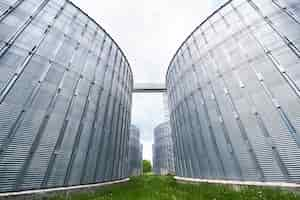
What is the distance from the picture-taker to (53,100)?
10250mm

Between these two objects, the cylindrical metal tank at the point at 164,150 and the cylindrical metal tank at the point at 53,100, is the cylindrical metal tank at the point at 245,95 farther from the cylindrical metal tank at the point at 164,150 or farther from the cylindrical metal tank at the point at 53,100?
the cylindrical metal tank at the point at 164,150

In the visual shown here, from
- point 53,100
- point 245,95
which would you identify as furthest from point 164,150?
point 53,100

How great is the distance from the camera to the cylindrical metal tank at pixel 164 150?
5034 centimetres

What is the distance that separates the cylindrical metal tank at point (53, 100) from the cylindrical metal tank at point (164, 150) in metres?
36.2

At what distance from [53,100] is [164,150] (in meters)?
49.0

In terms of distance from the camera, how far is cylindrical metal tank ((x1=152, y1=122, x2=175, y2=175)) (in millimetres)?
50344

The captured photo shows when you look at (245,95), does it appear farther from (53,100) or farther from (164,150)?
(164,150)

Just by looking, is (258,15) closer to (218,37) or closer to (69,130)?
(218,37)

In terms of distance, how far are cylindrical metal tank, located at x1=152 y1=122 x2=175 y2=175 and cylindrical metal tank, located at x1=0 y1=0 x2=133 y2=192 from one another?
119 ft

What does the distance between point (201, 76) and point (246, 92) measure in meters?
4.70

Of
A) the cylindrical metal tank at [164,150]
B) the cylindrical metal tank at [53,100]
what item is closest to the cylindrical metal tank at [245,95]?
the cylindrical metal tank at [53,100]

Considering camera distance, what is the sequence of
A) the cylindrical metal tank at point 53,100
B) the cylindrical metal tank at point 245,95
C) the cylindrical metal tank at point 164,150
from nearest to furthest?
the cylindrical metal tank at point 53,100, the cylindrical metal tank at point 245,95, the cylindrical metal tank at point 164,150

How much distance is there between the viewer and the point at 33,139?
8594 mm

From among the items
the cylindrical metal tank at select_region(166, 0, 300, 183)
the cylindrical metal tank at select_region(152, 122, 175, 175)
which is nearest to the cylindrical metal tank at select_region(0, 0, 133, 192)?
the cylindrical metal tank at select_region(166, 0, 300, 183)
